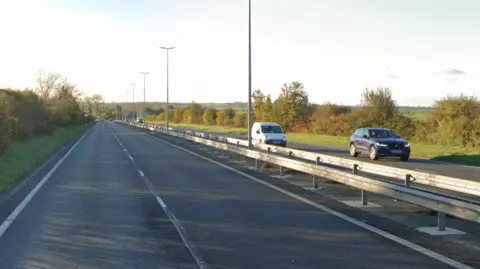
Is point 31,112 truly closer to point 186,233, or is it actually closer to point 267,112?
point 267,112

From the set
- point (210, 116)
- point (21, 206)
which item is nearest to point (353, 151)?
point (21, 206)

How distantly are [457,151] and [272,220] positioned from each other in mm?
24818

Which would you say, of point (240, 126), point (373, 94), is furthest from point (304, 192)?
point (240, 126)

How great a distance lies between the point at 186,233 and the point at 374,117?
4386 cm

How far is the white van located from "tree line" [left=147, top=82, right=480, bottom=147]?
1151 cm

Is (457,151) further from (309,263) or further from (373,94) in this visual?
(309,263)

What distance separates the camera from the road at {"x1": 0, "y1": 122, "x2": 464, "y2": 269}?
25.5ft

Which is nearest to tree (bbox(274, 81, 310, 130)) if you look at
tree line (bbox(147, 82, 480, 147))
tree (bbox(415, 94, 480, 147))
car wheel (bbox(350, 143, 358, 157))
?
tree line (bbox(147, 82, 480, 147))

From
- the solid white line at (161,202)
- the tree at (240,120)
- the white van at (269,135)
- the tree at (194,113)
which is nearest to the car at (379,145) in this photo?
the white van at (269,135)

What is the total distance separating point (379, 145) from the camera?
28.6 meters

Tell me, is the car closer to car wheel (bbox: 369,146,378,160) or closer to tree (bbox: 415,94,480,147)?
car wheel (bbox: 369,146,378,160)

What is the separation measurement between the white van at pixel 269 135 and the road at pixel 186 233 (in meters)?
22.0

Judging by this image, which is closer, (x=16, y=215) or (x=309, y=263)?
(x=309, y=263)

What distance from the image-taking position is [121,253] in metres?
8.20
